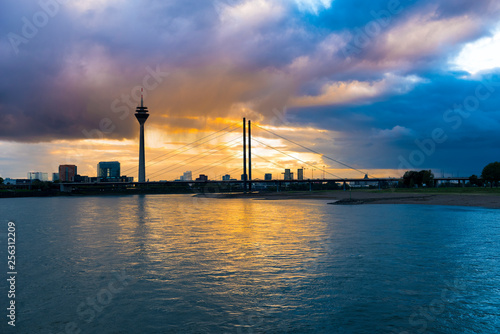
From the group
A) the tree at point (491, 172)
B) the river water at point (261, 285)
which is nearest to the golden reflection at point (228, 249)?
the river water at point (261, 285)

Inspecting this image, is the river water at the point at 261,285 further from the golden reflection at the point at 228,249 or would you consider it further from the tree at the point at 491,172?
the tree at the point at 491,172

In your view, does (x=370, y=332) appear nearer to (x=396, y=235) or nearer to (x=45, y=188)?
(x=396, y=235)

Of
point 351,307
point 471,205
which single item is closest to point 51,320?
point 351,307

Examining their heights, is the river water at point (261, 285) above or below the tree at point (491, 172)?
below

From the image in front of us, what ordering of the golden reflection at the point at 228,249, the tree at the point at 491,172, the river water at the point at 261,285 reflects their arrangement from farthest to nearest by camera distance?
the tree at the point at 491,172, the golden reflection at the point at 228,249, the river water at the point at 261,285

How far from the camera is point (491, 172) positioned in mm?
120438

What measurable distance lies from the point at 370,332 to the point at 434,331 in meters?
1.66

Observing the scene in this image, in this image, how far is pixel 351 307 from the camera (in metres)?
11.6

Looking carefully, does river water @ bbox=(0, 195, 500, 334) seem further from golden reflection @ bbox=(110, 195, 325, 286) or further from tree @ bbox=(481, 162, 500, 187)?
tree @ bbox=(481, 162, 500, 187)

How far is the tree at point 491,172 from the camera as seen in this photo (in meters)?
119

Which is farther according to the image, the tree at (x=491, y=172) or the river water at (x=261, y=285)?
the tree at (x=491, y=172)

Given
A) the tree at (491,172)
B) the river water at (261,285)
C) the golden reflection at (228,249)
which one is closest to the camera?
the river water at (261,285)

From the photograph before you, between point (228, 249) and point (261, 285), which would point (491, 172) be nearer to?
point (228, 249)

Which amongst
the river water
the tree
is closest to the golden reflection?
the river water
